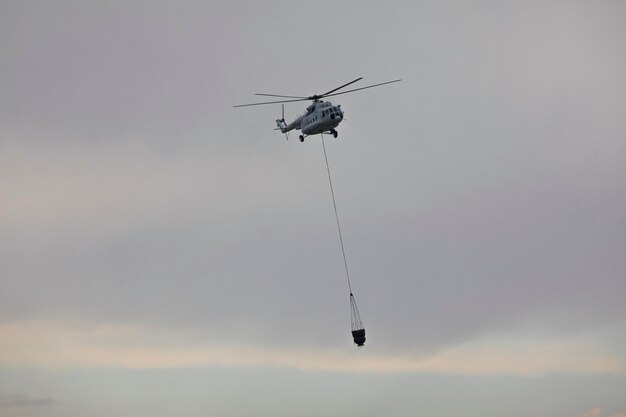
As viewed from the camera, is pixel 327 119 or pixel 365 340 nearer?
pixel 365 340

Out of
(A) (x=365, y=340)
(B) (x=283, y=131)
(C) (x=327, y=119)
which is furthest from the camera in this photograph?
(B) (x=283, y=131)

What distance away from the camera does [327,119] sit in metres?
113

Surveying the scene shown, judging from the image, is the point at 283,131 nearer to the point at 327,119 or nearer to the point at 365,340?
the point at 327,119

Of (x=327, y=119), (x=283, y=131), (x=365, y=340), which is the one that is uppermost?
(x=283, y=131)

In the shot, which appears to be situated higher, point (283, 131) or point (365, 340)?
point (283, 131)

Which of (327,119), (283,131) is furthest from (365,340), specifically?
(283,131)

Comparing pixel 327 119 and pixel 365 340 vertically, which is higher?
pixel 327 119

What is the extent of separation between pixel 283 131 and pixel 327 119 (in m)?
21.1

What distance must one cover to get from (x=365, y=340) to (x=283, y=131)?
41.4 meters

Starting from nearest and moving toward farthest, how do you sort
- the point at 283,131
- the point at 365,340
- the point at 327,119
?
the point at 365,340, the point at 327,119, the point at 283,131

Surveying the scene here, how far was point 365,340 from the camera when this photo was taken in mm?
102188

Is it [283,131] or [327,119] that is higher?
[283,131]

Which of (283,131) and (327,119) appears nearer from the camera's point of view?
(327,119)

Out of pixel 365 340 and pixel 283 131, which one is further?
pixel 283 131
